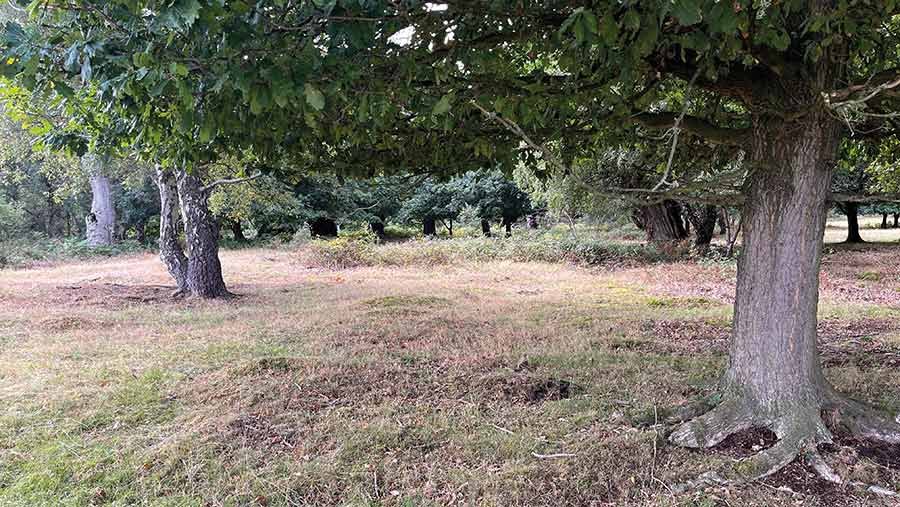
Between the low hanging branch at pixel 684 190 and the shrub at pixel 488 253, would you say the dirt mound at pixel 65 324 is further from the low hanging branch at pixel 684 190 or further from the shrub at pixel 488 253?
the shrub at pixel 488 253

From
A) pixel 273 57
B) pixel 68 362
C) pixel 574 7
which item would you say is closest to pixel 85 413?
pixel 68 362

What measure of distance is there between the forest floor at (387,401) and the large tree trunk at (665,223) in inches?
357

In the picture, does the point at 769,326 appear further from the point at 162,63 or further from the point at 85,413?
the point at 85,413

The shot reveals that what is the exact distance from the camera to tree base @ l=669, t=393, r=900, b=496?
2.87 metres

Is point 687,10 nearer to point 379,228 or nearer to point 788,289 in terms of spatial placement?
point 788,289

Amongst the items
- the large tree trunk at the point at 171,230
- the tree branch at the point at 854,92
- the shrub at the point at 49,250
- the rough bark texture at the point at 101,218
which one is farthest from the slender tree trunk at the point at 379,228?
the tree branch at the point at 854,92

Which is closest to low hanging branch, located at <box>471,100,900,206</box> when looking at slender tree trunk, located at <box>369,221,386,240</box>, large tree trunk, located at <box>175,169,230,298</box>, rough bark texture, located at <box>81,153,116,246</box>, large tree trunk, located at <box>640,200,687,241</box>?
large tree trunk, located at <box>175,169,230,298</box>

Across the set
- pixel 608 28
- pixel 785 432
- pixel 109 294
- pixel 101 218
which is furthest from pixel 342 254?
pixel 608 28

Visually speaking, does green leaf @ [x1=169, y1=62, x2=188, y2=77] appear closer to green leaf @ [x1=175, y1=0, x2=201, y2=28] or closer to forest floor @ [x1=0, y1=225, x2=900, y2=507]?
green leaf @ [x1=175, y1=0, x2=201, y2=28]

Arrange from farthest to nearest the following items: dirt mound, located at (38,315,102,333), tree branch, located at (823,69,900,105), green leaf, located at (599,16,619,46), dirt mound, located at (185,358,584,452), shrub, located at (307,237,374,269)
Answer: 1. shrub, located at (307,237,374,269)
2. dirt mound, located at (38,315,102,333)
3. dirt mound, located at (185,358,584,452)
4. tree branch, located at (823,69,900,105)
5. green leaf, located at (599,16,619,46)

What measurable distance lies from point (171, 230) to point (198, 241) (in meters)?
0.87

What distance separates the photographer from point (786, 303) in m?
3.30

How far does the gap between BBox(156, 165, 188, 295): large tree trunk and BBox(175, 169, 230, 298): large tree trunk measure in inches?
12.6

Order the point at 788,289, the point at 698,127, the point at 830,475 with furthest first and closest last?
1. the point at 698,127
2. the point at 788,289
3. the point at 830,475
